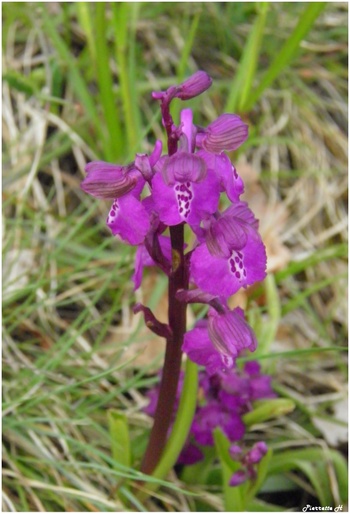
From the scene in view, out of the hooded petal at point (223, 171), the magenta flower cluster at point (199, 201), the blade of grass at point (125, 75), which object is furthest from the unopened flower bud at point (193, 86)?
the blade of grass at point (125, 75)

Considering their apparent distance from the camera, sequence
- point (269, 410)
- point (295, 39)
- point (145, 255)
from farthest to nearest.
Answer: point (295, 39), point (269, 410), point (145, 255)

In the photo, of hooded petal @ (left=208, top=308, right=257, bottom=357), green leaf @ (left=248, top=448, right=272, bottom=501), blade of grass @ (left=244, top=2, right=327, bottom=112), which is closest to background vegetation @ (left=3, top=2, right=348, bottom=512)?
blade of grass @ (left=244, top=2, right=327, bottom=112)

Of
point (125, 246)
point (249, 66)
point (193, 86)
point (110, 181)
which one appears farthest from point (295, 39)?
point (110, 181)

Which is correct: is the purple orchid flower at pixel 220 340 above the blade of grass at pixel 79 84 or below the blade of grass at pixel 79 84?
below

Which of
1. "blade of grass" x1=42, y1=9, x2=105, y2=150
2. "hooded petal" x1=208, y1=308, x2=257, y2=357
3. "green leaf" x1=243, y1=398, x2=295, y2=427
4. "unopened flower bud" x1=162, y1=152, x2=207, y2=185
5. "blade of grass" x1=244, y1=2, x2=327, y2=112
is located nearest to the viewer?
"unopened flower bud" x1=162, y1=152, x2=207, y2=185

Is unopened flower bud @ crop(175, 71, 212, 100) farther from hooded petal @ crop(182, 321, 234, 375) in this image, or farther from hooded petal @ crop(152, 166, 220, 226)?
hooded petal @ crop(182, 321, 234, 375)

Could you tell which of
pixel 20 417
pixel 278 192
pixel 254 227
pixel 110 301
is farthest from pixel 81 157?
pixel 254 227

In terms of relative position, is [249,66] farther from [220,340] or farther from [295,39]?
[220,340]

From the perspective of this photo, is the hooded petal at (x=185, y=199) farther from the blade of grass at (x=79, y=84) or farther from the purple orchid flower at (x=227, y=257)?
the blade of grass at (x=79, y=84)
